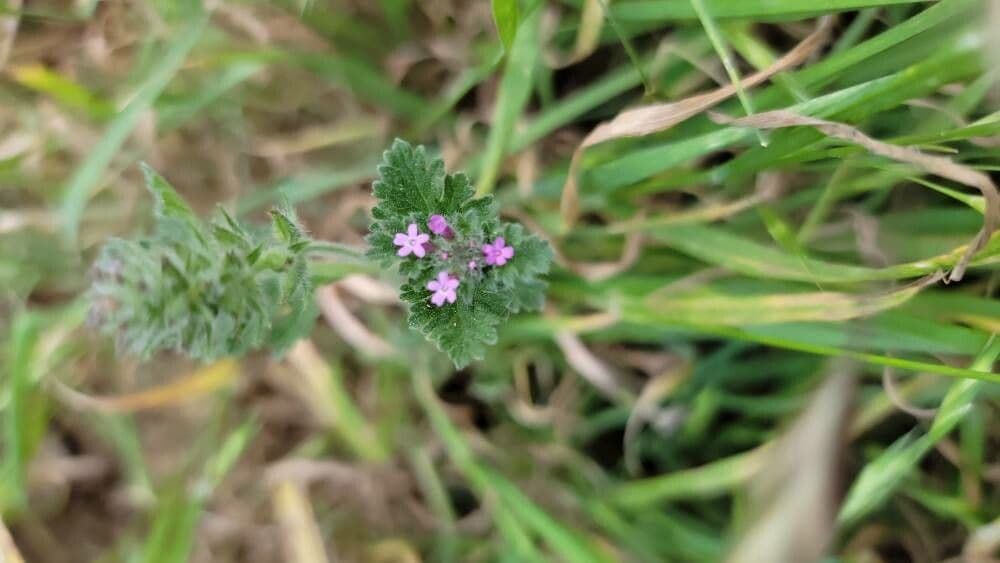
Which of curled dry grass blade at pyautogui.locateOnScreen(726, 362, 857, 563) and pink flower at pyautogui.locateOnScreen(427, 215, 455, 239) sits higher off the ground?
pink flower at pyautogui.locateOnScreen(427, 215, 455, 239)

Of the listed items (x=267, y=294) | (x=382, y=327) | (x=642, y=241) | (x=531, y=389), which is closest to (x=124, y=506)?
(x=382, y=327)

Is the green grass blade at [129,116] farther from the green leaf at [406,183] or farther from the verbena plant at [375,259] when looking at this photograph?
the green leaf at [406,183]

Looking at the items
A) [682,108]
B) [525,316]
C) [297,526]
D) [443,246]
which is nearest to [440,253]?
[443,246]

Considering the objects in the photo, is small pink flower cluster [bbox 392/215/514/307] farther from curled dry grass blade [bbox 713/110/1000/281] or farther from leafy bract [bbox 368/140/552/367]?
curled dry grass blade [bbox 713/110/1000/281]

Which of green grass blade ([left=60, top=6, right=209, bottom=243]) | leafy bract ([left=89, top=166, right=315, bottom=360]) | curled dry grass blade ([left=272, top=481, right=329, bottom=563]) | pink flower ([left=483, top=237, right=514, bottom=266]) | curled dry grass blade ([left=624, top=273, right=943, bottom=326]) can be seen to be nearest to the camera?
leafy bract ([left=89, top=166, right=315, bottom=360])

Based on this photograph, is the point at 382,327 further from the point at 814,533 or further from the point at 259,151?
the point at 814,533

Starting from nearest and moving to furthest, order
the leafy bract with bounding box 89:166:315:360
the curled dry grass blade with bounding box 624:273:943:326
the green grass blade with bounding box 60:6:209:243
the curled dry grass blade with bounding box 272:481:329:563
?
the leafy bract with bounding box 89:166:315:360 → the curled dry grass blade with bounding box 624:273:943:326 → the green grass blade with bounding box 60:6:209:243 → the curled dry grass blade with bounding box 272:481:329:563

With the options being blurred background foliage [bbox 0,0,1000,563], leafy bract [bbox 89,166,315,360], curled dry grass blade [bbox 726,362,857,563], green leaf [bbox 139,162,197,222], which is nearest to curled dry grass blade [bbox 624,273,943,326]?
blurred background foliage [bbox 0,0,1000,563]
